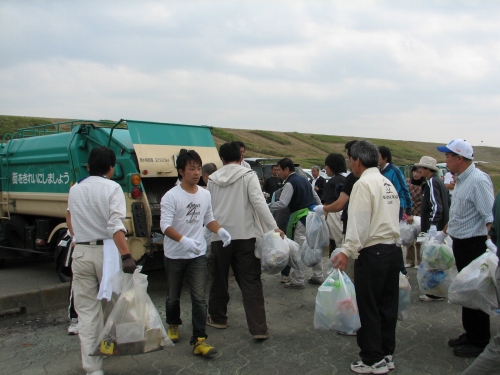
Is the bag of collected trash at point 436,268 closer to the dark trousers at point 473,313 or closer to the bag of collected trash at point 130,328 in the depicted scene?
the dark trousers at point 473,313

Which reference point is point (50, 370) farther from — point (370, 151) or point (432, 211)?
point (432, 211)

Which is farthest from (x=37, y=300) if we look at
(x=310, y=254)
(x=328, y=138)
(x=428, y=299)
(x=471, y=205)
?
(x=328, y=138)

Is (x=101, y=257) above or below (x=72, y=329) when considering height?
above

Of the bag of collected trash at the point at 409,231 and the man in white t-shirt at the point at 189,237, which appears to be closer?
the man in white t-shirt at the point at 189,237

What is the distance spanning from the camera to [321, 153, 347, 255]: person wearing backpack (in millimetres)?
5508

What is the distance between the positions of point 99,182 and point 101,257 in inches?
22.2

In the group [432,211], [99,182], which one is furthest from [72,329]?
[432,211]

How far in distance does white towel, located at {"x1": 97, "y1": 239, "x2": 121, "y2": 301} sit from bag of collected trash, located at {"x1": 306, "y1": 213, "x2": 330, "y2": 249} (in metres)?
2.59

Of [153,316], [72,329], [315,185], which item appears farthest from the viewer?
[315,185]

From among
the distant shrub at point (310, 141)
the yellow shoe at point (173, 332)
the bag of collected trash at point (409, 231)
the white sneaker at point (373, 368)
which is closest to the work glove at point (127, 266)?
the yellow shoe at point (173, 332)

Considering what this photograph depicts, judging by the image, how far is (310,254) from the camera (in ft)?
18.4

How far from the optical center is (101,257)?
3.49 m

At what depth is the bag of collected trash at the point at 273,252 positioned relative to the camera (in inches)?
168

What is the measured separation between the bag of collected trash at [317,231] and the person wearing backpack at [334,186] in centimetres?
13
